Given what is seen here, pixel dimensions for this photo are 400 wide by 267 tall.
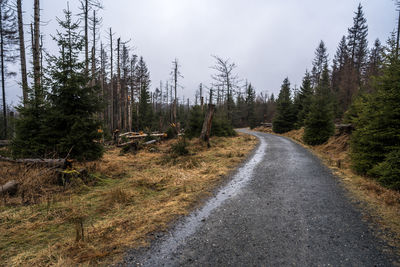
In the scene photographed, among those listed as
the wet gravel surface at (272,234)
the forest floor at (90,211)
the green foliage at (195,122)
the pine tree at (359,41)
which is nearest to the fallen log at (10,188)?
the forest floor at (90,211)

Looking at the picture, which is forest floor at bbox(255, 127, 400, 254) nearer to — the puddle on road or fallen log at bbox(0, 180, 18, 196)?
the puddle on road

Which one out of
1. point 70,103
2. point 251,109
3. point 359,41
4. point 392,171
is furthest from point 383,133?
point 251,109

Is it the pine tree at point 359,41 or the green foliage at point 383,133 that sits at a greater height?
the pine tree at point 359,41

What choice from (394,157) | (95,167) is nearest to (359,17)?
(394,157)

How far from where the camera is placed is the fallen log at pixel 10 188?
14.1ft

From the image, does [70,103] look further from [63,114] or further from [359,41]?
[359,41]

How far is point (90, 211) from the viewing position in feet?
12.7

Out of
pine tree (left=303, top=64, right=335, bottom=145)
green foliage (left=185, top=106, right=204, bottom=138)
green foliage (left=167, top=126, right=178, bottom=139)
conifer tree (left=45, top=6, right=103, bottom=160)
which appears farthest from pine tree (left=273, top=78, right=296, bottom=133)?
conifer tree (left=45, top=6, right=103, bottom=160)

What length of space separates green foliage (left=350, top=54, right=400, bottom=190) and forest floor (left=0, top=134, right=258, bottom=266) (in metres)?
4.73

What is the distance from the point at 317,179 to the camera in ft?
20.2

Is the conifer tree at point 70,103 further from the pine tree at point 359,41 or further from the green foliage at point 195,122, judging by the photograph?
the pine tree at point 359,41

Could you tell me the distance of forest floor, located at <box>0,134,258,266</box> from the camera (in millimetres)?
2518

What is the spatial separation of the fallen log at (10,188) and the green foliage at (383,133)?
385 inches

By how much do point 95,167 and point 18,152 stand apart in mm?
2589
